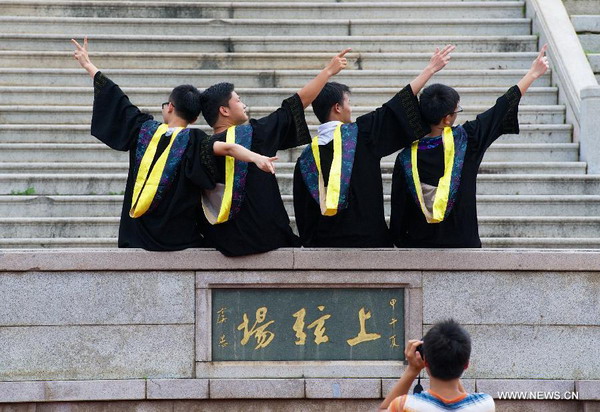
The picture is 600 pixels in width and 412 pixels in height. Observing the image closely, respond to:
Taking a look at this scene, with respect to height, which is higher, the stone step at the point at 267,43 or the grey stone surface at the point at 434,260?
the stone step at the point at 267,43

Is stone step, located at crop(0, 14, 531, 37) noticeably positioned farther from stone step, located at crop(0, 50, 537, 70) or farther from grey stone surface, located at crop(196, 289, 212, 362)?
grey stone surface, located at crop(196, 289, 212, 362)

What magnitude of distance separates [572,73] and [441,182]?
13.5ft

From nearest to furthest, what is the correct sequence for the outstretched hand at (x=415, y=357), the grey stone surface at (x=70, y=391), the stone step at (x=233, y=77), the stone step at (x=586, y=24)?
the outstretched hand at (x=415, y=357), the grey stone surface at (x=70, y=391), the stone step at (x=233, y=77), the stone step at (x=586, y=24)

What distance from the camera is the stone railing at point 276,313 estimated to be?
770cm

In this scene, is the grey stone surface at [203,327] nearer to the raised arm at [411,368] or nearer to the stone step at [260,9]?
the raised arm at [411,368]

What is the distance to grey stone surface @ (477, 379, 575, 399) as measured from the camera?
7676 millimetres

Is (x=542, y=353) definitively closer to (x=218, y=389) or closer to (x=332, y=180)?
(x=332, y=180)

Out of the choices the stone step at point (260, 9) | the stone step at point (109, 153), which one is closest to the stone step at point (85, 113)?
the stone step at point (109, 153)

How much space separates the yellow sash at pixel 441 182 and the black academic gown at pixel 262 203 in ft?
2.53

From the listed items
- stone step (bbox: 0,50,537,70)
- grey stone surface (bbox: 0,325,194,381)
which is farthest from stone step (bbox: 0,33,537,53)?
grey stone surface (bbox: 0,325,194,381)

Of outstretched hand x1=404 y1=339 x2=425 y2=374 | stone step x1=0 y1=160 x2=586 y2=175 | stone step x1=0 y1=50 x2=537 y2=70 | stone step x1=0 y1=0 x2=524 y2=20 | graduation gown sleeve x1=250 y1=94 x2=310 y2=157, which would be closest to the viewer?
outstretched hand x1=404 y1=339 x2=425 y2=374

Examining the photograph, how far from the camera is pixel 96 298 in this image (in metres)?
7.73

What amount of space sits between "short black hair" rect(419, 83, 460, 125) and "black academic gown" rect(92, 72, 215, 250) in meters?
1.52

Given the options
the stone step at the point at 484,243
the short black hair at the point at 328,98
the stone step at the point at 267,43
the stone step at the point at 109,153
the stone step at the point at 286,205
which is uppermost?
the stone step at the point at 267,43
